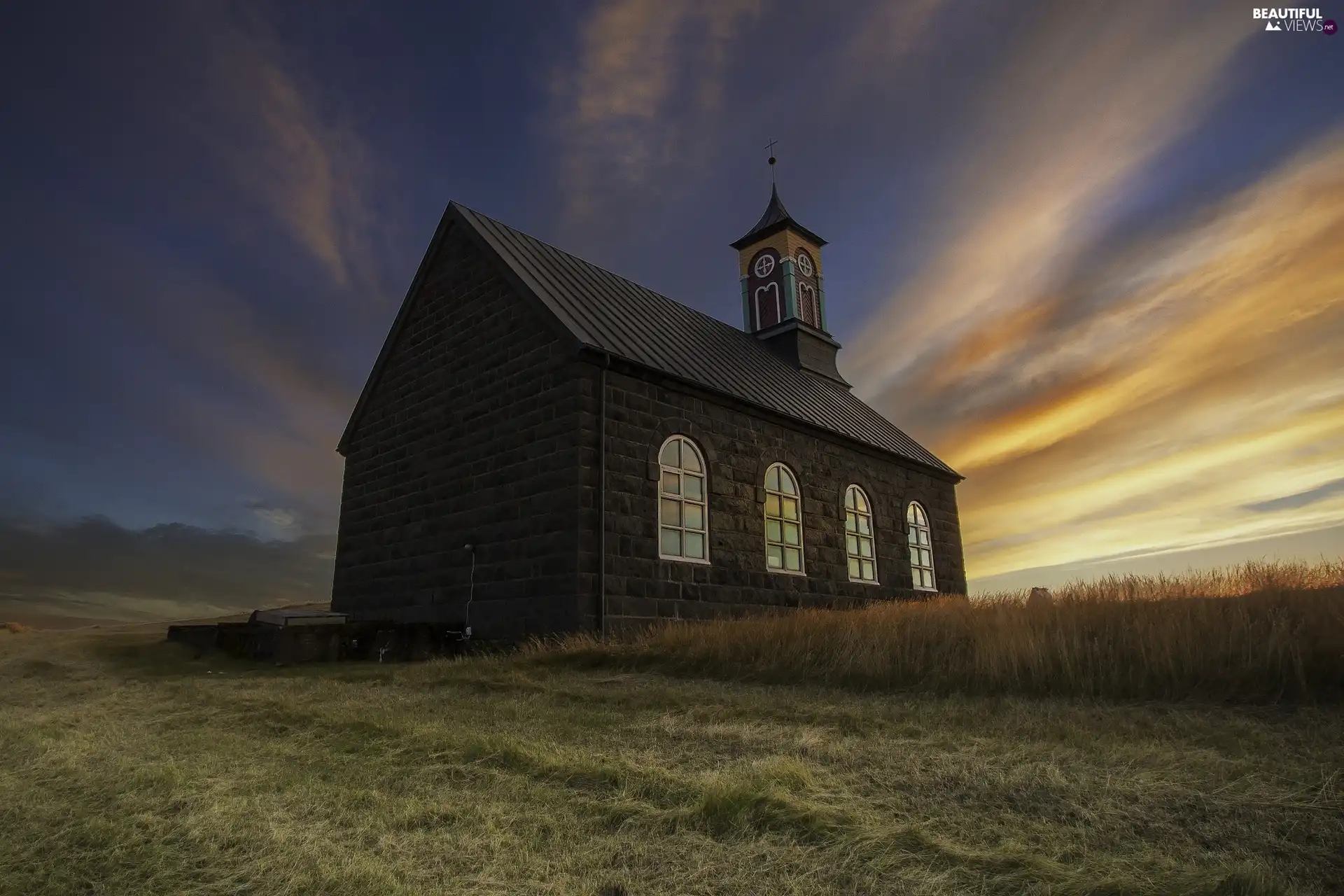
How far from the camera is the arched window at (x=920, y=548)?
22.9 m

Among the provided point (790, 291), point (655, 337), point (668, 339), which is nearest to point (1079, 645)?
point (655, 337)

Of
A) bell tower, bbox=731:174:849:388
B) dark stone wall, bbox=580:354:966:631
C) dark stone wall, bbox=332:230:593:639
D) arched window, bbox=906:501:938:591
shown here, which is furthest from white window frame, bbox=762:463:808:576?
bell tower, bbox=731:174:849:388

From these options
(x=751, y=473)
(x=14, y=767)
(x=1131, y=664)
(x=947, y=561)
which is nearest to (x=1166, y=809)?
(x=1131, y=664)

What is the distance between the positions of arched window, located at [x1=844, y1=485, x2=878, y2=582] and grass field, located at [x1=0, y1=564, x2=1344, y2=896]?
39.6 feet

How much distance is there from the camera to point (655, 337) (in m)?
17.8

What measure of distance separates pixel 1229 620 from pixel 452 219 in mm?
16644

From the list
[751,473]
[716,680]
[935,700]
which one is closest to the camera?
[935,700]

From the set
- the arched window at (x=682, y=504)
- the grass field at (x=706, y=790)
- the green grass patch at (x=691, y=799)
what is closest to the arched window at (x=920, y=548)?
the arched window at (x=682, y=504)

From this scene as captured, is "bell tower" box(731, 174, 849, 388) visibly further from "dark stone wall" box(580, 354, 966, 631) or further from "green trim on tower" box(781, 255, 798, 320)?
"dark stone wall" box(580, 354, 966, 631)

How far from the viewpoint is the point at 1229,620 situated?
7.43 metres

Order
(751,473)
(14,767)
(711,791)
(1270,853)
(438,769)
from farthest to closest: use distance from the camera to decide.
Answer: (751,473)
(14,767)
(438,769)
(711,791)
(1270,853)

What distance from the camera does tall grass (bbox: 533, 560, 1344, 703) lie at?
22.1 feet

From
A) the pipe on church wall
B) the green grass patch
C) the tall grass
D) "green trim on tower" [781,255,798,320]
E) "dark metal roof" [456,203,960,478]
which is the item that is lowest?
the green grass patch

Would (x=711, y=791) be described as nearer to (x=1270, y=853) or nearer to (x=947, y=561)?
(x=1270, y=853)
